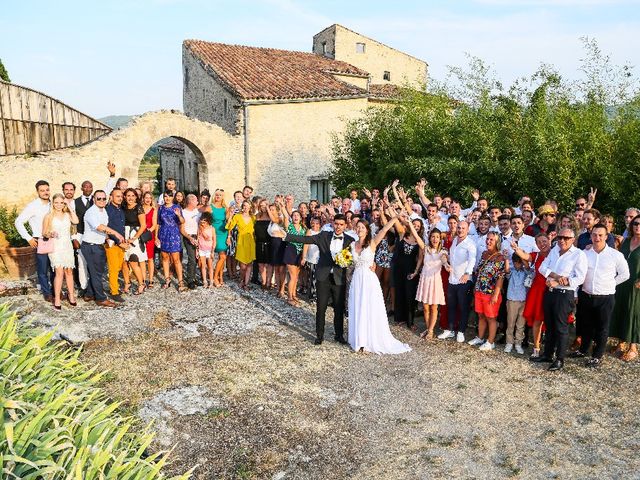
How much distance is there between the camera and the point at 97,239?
8.02m

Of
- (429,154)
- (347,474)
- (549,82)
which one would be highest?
(549,82)

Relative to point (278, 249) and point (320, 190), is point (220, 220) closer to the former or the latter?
point (278, 249)

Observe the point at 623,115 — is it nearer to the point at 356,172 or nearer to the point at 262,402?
the point at 356,172

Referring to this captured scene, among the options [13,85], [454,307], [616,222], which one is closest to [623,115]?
[616,222]

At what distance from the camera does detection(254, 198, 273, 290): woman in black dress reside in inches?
368

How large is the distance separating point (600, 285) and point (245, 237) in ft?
19.1

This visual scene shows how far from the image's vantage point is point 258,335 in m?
7.43

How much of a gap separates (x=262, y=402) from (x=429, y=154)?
29.2ft

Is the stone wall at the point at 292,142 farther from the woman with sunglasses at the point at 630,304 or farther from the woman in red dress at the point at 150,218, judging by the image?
the woman with sunglasses at the point at 630,304

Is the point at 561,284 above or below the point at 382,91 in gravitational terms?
below

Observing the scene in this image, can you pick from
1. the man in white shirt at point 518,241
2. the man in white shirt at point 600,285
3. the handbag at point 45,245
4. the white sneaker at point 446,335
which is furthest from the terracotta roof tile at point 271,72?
the man in white shirt at point 600,285

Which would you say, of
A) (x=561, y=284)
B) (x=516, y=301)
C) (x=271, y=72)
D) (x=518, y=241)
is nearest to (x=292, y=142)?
(x=271, y=72)

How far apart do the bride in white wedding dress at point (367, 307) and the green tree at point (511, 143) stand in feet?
16.4

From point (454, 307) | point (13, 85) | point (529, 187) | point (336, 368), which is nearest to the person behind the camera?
point (336, 368)
